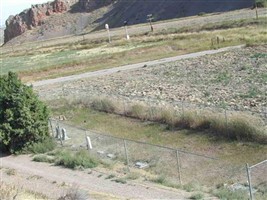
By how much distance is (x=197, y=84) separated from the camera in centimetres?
3928

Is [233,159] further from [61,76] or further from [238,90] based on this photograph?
[61,76]

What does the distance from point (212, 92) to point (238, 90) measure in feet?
5.36

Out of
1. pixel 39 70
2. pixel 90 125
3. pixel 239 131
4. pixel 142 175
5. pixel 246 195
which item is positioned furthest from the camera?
pixel 39 70

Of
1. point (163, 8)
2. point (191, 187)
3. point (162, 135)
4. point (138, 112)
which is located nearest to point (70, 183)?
point (191, 187)

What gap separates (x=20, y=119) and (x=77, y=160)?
209 inches

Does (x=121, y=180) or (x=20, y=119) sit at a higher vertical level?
(x=20, y=119)

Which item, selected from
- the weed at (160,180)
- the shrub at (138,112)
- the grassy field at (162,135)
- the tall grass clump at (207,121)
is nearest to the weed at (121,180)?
the weed at (160,180)

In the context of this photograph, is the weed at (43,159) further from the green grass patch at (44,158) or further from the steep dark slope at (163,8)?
the steep dark slope at (163,8)

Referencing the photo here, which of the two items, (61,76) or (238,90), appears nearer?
(238,90)

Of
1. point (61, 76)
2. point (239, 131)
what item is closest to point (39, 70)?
point (61, 76)

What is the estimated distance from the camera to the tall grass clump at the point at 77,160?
22844 millimetres

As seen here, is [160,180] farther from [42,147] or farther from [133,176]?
[42,147]

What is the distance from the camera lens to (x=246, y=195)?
17.0 meters

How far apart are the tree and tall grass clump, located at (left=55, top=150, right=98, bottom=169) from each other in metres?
3.35
